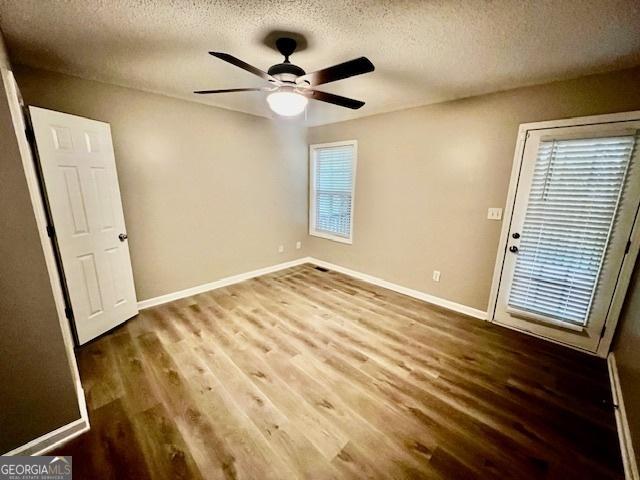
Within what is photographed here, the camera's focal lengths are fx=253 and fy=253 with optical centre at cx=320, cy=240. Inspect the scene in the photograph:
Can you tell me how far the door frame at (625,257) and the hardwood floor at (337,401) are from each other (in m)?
0.25

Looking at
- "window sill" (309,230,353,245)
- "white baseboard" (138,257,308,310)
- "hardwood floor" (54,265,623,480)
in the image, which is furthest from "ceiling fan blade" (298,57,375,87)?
"white baseboard" (138,257,308,310)

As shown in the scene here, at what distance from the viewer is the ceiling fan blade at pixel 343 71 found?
1.42 metres

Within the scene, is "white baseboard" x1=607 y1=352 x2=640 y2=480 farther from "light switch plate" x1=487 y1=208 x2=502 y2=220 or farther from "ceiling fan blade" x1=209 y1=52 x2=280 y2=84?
"ceiling fan blade" x1=209 y1=52 x2=280 y2=84

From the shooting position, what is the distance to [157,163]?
2941 mm

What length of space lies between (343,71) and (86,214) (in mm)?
2543

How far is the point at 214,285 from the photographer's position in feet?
12.1

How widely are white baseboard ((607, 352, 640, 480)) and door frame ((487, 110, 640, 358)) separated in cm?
28

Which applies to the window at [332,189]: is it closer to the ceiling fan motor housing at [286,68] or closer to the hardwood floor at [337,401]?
the hardwood floor at [337,401]

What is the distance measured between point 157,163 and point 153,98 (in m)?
0.70

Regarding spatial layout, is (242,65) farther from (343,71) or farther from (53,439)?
(53,439)

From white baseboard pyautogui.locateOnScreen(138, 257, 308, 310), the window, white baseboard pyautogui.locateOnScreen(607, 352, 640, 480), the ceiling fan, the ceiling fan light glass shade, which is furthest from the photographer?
the window

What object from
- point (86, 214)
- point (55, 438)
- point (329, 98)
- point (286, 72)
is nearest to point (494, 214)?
point (329, 98)

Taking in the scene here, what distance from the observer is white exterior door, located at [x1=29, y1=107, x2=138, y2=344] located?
2.08 metres

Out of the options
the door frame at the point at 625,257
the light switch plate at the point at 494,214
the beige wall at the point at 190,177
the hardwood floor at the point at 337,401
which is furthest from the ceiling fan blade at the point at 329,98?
the hardwood floor at the point at 337,401
